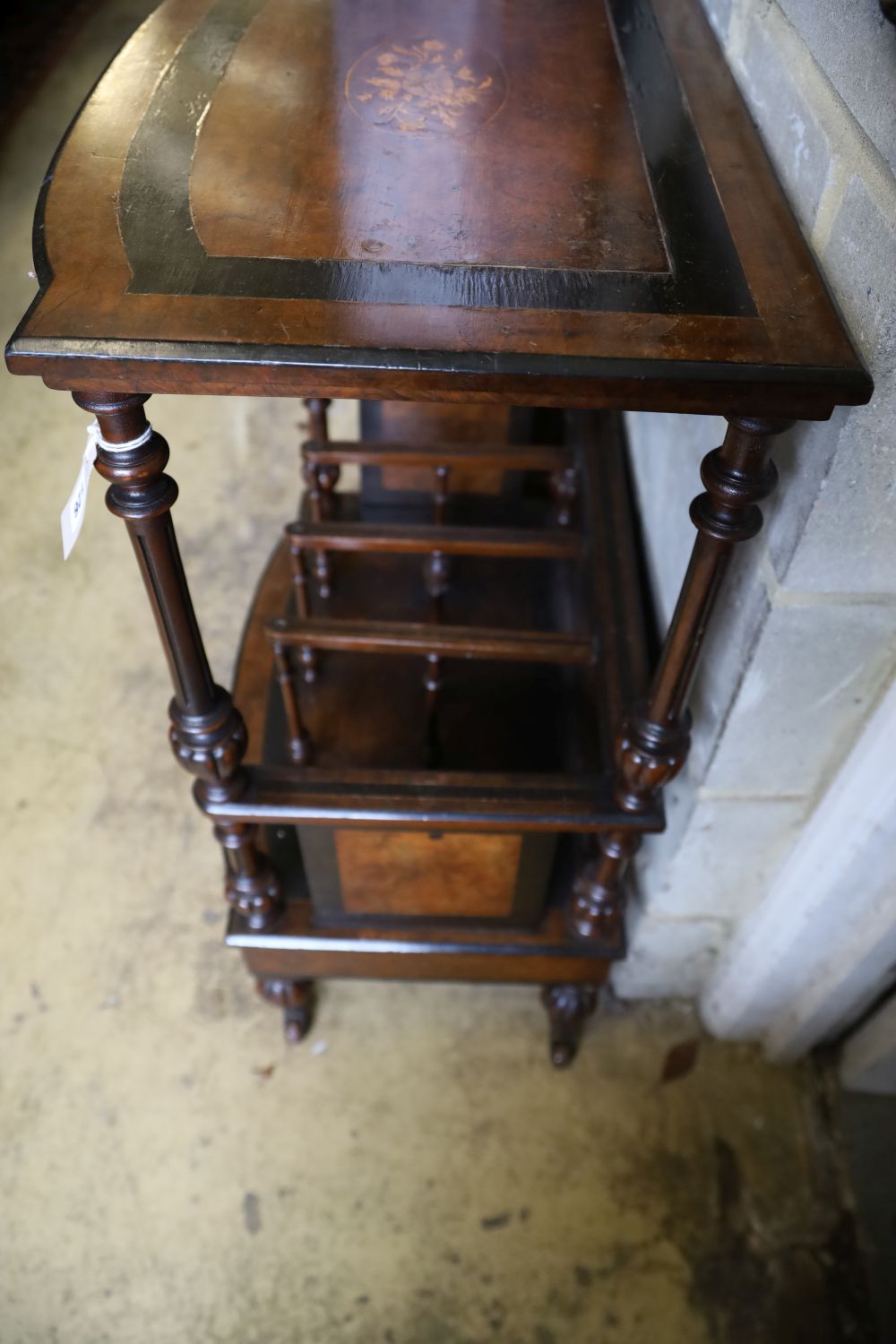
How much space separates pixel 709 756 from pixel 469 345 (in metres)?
0.63

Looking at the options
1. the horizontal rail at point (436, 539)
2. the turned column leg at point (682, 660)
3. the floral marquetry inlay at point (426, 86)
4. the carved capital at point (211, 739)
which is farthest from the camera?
the horizontal rail at point (436, 539)

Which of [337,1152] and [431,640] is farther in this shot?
[337,1152]

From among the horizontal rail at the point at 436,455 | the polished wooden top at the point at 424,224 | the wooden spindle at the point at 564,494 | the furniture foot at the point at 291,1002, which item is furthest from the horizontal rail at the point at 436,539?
the furniture foot at the point at 291,1002

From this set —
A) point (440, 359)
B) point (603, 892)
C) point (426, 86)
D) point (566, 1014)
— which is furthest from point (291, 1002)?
point (426, 86)

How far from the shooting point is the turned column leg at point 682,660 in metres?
0.84

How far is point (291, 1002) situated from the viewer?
1564 millimetres

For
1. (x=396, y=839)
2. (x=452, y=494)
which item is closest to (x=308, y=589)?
(x=452, y=494)

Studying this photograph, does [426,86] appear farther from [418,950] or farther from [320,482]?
[418,950]

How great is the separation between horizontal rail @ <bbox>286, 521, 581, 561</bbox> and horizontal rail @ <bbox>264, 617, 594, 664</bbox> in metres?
0.14

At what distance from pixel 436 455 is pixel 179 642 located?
1.89ft

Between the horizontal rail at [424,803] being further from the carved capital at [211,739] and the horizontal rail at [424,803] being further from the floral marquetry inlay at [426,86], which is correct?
the floral marquetry inlay at [426,86]

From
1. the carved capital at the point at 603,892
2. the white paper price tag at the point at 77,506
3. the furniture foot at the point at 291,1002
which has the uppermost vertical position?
the white paper price tag at the point at 77,506

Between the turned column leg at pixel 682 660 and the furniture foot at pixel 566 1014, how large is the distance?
6.6 inches

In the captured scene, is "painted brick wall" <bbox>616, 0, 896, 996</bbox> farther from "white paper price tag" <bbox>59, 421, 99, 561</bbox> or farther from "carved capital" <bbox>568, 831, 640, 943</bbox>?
"white paper price tag" <bbox>59, 421, 99, 561</bbox>
